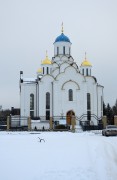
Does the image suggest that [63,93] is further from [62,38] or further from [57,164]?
[57,164]

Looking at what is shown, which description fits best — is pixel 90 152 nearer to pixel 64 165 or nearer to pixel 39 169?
pixel 64 165

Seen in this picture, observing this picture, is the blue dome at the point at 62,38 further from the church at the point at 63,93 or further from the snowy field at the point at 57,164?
the snowy field at the point at 57,164

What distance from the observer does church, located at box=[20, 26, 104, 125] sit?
138 ft

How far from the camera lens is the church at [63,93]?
4212 centimetres

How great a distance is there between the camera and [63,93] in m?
42.7

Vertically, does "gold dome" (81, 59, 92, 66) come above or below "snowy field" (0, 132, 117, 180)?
above

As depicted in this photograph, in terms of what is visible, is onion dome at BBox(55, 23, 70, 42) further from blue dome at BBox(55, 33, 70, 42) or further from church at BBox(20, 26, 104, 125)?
church at BBox(20, 26, 104, 125)

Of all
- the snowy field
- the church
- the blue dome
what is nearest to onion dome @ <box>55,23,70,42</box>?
the blue dome

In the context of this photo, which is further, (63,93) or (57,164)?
(63,93)

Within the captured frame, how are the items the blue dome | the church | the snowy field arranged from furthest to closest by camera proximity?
the blue dome
the church
the snowy field

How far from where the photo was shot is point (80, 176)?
30.5 feet

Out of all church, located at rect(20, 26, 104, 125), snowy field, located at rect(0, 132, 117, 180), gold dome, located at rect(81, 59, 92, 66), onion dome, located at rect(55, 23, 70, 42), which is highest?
onion dome, located at rect(55, 23, 70, 42)

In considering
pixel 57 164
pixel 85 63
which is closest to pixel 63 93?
pixel 85 63

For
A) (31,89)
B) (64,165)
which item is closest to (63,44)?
(31,89)
